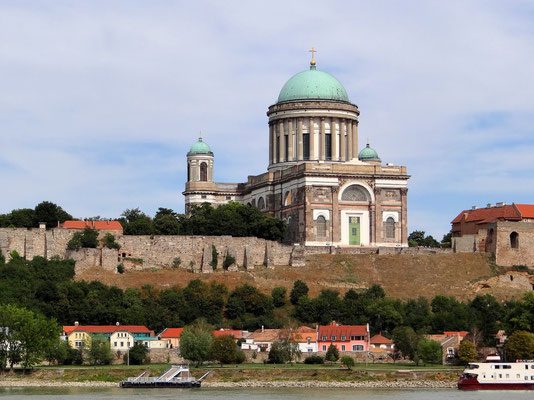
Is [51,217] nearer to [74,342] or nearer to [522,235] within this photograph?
[74,342]

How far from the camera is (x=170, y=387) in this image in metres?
76.8

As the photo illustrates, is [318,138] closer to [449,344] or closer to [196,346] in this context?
[449,344]

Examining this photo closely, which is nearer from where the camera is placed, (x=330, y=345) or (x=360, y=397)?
(x=360, y=397)

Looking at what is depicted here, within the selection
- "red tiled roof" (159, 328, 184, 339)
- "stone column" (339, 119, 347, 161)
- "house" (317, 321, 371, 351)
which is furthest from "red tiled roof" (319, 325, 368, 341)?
"stone column" (339, 119, 347, 161)

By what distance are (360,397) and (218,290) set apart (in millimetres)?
23053

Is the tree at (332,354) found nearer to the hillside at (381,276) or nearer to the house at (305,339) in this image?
the house at (305,339)

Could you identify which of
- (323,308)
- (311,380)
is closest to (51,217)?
(323,308)

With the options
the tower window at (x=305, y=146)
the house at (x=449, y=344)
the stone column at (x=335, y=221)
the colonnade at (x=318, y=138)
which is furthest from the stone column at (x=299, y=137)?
the house at (x=449, y=344)

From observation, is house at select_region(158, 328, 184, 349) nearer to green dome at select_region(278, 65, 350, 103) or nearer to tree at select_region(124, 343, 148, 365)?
tree at select_region(124, 343, 148, 365)

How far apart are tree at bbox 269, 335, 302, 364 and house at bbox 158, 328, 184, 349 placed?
626 cm

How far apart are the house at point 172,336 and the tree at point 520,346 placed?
18.9 m

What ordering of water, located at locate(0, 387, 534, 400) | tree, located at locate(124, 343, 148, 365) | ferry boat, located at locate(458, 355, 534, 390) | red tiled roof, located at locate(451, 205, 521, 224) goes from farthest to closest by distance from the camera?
1. red tiled roof, located at locate(451, 205, 521, 224)
2. tree, located at locate(124, 343, 148, 365)
3. ferry boat, located at locate(458, 355, 534, 390)
4. water, located at locate(0, 387, 534, 400)

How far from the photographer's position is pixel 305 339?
85.4 meters

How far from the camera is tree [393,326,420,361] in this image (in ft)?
274
